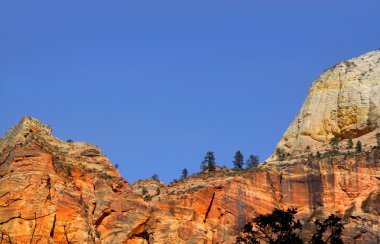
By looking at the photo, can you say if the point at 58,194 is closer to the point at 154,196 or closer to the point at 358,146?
the point at 154,196

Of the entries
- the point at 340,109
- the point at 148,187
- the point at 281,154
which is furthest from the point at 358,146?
the point at 148,187

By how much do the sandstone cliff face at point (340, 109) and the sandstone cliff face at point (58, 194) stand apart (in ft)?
120

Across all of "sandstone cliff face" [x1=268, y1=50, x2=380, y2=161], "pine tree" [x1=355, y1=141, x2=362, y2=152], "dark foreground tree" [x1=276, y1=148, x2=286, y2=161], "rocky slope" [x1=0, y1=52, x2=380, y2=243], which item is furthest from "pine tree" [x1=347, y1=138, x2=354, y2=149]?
"dark foreground tree" [x1=276, y1=148, x2=286, y2=161]

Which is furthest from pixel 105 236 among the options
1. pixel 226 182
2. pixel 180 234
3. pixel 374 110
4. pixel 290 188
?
pixel 374 110

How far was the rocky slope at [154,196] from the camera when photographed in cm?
10500

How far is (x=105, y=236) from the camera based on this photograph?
113m

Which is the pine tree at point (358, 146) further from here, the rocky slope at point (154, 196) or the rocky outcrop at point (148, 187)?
the rocky outcrop at point (148, 187)

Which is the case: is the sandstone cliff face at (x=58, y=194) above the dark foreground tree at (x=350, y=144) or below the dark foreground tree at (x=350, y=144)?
below

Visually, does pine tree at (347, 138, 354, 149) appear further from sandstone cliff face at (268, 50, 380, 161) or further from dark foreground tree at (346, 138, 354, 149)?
sandstone cliff face at (268, 50, 380, 161)

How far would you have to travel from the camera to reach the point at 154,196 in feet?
418

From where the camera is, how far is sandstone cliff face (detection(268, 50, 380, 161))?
147125 millimetres

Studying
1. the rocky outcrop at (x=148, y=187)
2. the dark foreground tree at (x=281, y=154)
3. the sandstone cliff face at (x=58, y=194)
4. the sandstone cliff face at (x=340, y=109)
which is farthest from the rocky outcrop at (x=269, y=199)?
the sandstone cliff face at (x=340, y=109)

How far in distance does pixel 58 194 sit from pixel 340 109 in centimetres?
6257

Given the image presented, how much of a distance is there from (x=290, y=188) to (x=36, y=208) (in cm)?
3956
